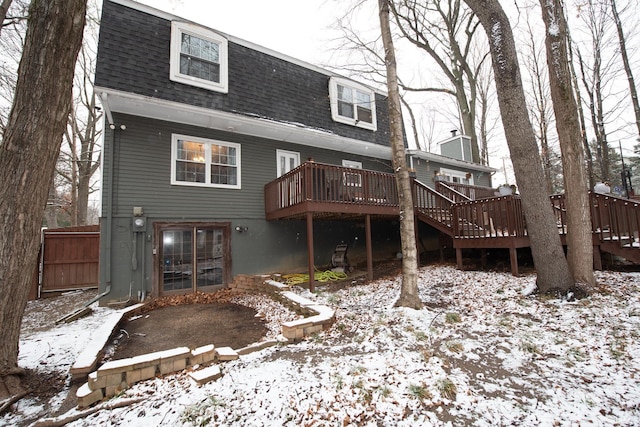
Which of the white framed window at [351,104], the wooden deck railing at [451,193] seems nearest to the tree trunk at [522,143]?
the wooden deck railing at [451,193]

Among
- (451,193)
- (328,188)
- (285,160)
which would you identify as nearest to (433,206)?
(451,193)

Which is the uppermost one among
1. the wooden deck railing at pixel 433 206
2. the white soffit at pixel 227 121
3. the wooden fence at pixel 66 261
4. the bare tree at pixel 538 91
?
the bare tree at pixel 538 91

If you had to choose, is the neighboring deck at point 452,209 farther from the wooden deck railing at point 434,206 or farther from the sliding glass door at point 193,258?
the sliding glass door at point 193,258

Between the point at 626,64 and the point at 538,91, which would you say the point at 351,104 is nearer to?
the point at 626,64

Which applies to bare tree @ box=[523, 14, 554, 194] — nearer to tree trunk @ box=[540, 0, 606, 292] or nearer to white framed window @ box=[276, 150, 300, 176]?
tree trunk @ box=[540, 0, 606, 292]

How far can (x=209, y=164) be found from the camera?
7992mm

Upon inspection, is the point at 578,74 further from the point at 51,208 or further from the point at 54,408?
the point at 51,208

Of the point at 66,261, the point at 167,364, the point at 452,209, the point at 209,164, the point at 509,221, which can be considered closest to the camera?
the point at 167,364

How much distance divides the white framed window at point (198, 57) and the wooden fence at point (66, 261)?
5.91m

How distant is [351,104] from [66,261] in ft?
34.5

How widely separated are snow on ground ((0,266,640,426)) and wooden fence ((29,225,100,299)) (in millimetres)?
5036

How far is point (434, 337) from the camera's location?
375cm

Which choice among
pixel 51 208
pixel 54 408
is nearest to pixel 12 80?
pixel 51 208

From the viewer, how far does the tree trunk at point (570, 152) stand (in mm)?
5020
